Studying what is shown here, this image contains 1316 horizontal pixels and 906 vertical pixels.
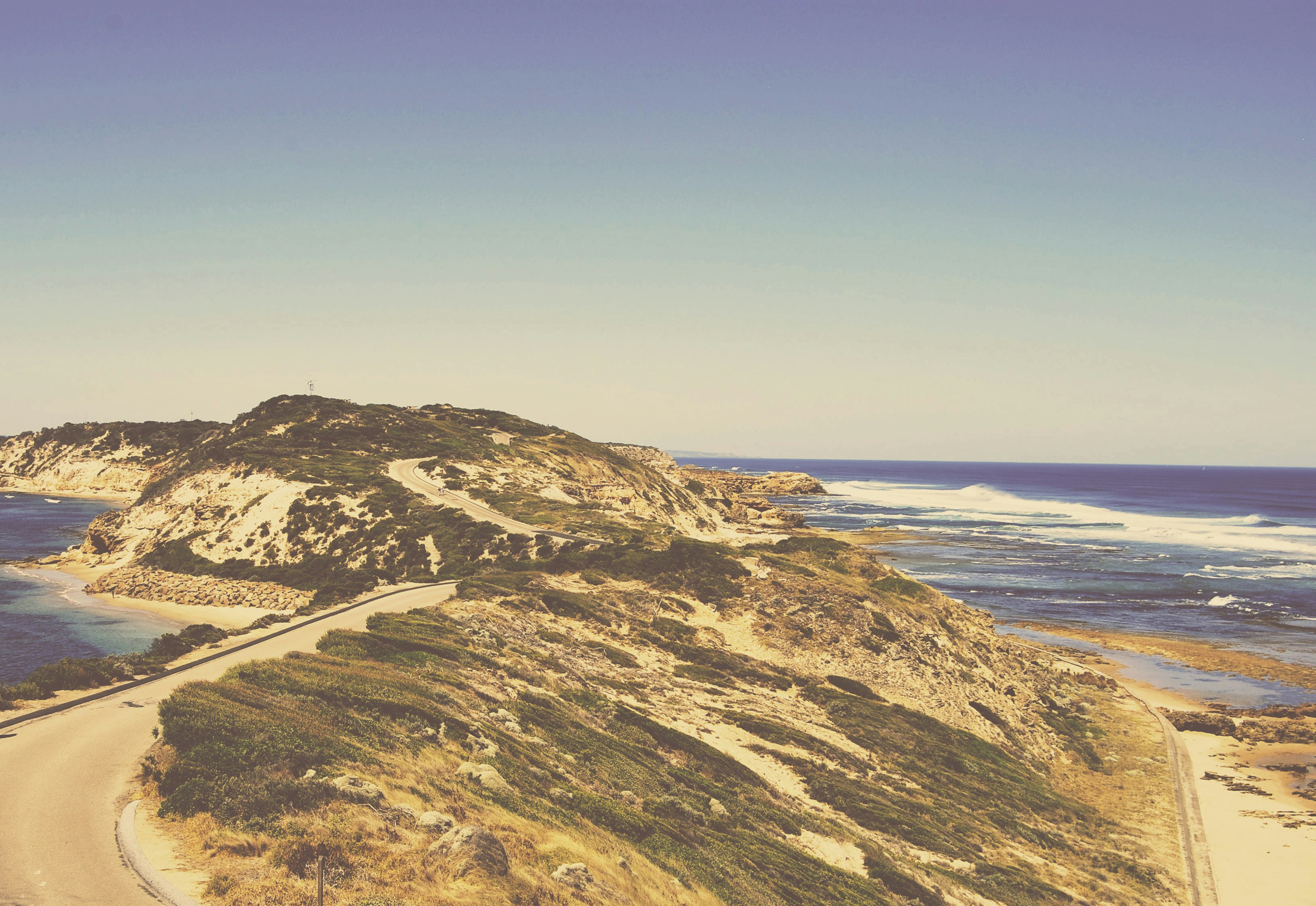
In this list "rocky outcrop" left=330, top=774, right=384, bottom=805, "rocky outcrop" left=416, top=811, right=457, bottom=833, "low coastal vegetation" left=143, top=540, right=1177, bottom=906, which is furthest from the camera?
"rocky outcrop" left=330, top=774, right=384, bottom=805

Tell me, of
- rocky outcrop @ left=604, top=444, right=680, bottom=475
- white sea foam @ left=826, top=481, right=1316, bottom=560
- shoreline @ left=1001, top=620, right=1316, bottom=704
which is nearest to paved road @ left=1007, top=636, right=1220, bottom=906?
shoreline @ left=1001, top=620, right=1316, bottom=704

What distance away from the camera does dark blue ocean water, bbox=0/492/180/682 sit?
35719 millimetres

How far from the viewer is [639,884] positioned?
13719 millimetres

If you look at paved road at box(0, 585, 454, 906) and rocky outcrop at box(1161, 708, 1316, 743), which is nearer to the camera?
paved road at box(0, 585, 454, 906)

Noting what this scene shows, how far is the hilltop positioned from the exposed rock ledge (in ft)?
1.43

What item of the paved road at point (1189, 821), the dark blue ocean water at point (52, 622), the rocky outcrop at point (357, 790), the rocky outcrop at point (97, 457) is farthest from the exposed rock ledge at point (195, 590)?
the rocky outcrop at point (97, 457)

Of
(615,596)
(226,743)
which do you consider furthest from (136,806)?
(615,596)

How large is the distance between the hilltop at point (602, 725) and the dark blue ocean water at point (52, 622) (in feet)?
13.7

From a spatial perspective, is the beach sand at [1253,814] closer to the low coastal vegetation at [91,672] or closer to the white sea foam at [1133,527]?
the low coastal vegetation at [91,672]

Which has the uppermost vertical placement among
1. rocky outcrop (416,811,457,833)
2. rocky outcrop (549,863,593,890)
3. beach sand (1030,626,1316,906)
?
rocky outcrop (416,811,457,833)

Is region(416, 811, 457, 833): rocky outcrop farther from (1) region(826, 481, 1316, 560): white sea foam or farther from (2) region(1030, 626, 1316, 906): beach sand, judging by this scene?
(1) region(826, 481, 1316, 560): white sea foam

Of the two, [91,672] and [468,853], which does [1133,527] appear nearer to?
[468,853]

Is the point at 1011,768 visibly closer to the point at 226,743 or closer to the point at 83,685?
the point at 226,743

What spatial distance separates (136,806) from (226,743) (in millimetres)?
1636
